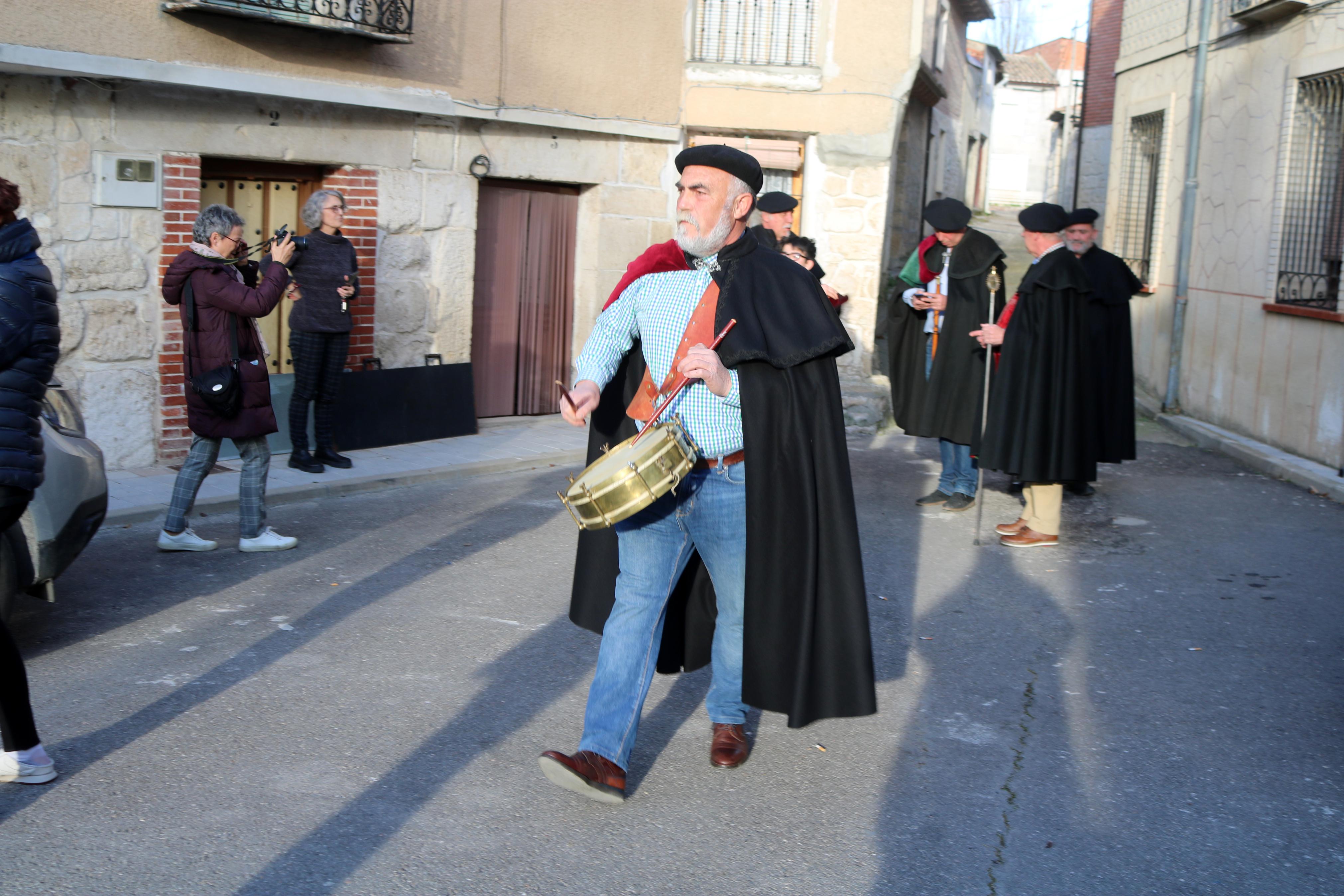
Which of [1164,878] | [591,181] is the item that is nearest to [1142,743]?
[1164,878]

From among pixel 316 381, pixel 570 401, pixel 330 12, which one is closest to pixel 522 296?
pixel 316 381

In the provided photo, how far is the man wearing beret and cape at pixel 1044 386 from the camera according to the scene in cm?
764

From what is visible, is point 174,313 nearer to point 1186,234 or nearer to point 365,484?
point 365,484

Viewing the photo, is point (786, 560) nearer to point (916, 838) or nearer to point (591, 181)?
point (916, 838)

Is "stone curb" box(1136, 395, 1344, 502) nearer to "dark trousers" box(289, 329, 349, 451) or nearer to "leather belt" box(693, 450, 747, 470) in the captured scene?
"leather belt" box(693, 450, 747, 470)

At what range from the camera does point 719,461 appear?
156 inches

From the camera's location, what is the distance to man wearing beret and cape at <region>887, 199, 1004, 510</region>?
840cm

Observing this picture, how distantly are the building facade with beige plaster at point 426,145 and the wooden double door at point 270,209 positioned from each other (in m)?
0.02

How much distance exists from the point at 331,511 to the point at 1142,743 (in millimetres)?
5231

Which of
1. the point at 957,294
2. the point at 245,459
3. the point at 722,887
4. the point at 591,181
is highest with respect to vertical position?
the point at 591,181

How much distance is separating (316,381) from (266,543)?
2.70m

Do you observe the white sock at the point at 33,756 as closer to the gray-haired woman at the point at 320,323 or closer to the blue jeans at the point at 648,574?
the blue jeans at the point at 648,574

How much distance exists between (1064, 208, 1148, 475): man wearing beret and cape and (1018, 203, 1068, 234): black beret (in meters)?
1.55

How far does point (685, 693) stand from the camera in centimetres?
507
